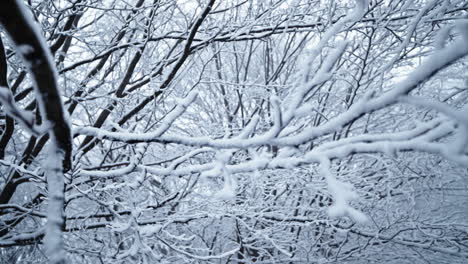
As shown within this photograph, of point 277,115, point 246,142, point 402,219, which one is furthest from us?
point 402,219

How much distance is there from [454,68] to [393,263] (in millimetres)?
4354

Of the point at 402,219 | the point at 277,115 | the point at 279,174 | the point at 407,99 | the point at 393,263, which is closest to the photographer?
the point at 407,99

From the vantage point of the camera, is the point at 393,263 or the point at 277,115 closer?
the point at 277,115

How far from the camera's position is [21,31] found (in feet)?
2.35

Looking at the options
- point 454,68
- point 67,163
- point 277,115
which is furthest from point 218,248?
point 454,68

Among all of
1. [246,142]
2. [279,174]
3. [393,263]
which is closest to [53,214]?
[246,142]

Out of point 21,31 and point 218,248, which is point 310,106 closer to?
point 21,31

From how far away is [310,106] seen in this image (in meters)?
0.94

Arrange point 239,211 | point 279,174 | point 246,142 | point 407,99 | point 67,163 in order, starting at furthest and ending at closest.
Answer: point 279,174 < point 239,211 < point 67,163 < point 246,142 < point 407,99

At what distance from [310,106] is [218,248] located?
5.33 m

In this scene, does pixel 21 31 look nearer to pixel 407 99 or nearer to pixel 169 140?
pixel 169 140

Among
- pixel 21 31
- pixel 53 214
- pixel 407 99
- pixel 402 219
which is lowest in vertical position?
pixel 53 214

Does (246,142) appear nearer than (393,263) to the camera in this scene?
Yes

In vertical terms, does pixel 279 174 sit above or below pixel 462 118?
above
